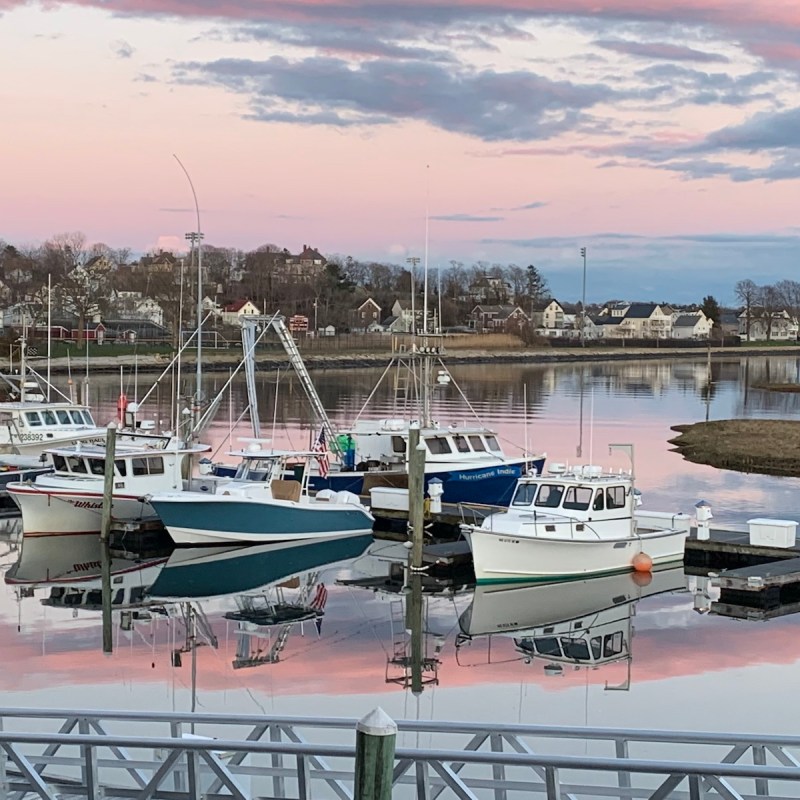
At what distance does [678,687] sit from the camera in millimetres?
20594

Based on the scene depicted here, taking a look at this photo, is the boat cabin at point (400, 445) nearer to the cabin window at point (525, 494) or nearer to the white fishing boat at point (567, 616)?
the cabin window at point (525, 494)

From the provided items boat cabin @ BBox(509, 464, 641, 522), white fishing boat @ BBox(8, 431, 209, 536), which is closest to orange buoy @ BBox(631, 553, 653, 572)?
boat cabin @ BBox(509, 464, 641, 522)

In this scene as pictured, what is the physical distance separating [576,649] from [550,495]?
5.46 metres

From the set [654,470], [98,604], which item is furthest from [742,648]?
[654,470]

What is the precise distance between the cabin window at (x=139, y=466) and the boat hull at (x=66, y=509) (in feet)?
2.67

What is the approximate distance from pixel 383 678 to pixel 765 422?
46.9 meters

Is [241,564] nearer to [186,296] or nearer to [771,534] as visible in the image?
[771,534]

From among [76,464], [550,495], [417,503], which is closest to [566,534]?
[550,495]

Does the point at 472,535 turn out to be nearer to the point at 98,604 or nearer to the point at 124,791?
the point at 98,604

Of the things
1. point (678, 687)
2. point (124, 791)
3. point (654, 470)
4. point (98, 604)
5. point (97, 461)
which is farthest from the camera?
point (654, 470)

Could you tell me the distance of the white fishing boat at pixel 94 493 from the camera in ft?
111

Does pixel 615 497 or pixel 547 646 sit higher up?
pixel 615 497

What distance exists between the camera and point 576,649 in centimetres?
2330

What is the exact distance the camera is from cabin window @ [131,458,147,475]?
3409 cm
